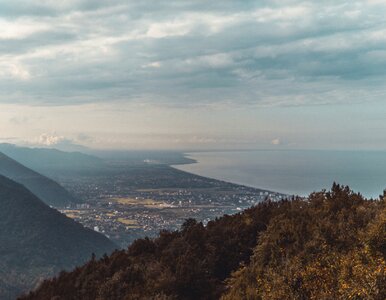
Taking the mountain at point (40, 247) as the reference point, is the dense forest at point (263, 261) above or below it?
above

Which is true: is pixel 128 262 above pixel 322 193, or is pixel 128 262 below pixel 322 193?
below

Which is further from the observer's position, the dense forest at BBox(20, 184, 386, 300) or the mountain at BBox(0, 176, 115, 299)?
the mountain at BBox(0, 176, 115, 299)

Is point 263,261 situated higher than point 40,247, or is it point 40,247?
point 263,261

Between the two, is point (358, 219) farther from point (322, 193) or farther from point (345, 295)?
point (345, 295)

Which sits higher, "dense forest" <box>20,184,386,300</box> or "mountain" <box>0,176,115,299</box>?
"dense forest" <box>20,184,386,300</box>

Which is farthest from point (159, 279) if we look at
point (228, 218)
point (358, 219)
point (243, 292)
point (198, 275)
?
point (228, 218)
